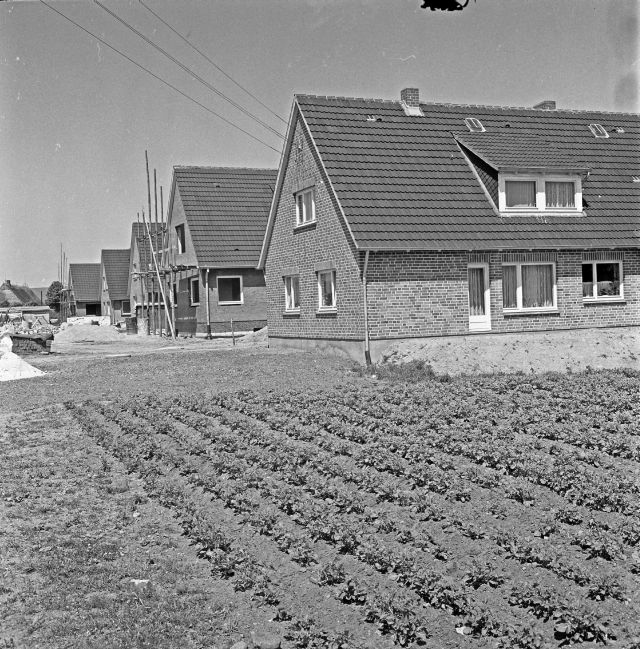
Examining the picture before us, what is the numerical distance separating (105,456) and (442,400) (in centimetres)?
532

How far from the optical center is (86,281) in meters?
88.5

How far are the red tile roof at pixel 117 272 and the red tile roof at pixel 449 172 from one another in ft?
169

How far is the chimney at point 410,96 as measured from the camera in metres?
26.7

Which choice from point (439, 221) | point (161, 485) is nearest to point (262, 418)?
point (161, 485)

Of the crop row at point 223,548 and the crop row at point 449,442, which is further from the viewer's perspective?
the crop row at point 449,442

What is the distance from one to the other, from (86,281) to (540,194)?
70576mm

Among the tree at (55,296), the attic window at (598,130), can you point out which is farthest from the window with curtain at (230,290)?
the tree at (55,296)

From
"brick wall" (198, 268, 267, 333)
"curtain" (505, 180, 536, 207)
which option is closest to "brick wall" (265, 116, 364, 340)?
"curtain" (505, 180, 536, 207)

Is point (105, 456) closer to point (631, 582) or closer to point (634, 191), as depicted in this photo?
point (631, 582)

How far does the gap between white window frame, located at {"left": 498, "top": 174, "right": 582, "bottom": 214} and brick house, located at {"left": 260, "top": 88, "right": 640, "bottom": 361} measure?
0.04 m

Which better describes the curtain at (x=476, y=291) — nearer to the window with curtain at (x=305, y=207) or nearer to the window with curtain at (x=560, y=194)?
the window with curtain at (x=560, y=194)

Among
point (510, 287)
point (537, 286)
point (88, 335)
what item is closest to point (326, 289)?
point (510, 287)

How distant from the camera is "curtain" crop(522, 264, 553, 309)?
79.7 ft

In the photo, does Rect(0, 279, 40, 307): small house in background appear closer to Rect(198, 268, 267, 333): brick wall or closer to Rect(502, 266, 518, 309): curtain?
Rect(198, 268, 267, 333): brick wall
